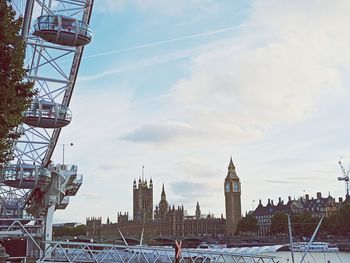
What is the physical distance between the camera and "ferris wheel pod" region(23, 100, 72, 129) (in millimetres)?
26922

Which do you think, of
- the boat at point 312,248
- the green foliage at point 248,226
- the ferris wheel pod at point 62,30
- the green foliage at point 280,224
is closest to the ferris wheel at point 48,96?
the ferris wheel pod at point 62,30

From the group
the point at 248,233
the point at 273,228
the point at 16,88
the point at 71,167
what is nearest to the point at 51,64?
the point at 71,167

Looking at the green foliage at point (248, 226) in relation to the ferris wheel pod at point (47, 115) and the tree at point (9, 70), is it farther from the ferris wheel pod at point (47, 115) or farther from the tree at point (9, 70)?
the tree at point (9, 70)

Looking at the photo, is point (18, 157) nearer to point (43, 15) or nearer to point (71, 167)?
point (71, 167)

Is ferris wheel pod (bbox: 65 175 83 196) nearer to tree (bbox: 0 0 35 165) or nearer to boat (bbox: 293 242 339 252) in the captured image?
tree (bbox: 0 0 35 165)

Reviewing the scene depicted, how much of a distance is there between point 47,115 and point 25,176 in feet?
24.8

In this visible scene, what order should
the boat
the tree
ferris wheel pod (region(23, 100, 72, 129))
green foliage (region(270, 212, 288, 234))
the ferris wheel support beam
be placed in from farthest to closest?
green foliage (region(270, 212, 288, 234)) → the boat → ferris wheel pod (region(23, 100, 72, 129)) → the ferris wheel support beam → the tree

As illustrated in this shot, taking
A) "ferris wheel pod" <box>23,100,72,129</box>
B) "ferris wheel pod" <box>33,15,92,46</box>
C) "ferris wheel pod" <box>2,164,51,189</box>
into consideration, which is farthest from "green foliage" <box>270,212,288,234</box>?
"ferris wheel pod" <box>33,15,92,46</box>

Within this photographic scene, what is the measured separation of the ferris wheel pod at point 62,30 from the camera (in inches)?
956

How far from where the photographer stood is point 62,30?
24453mm

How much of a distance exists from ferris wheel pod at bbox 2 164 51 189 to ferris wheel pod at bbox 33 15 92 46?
10.9 meters

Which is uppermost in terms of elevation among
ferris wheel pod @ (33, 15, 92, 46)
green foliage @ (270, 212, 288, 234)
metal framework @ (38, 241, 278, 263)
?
green foliage @ (270, 212, 288, 234)

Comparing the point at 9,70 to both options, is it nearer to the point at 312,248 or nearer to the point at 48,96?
the point at 48,96

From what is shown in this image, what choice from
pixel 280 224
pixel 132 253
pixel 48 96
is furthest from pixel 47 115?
pixel 280 224
